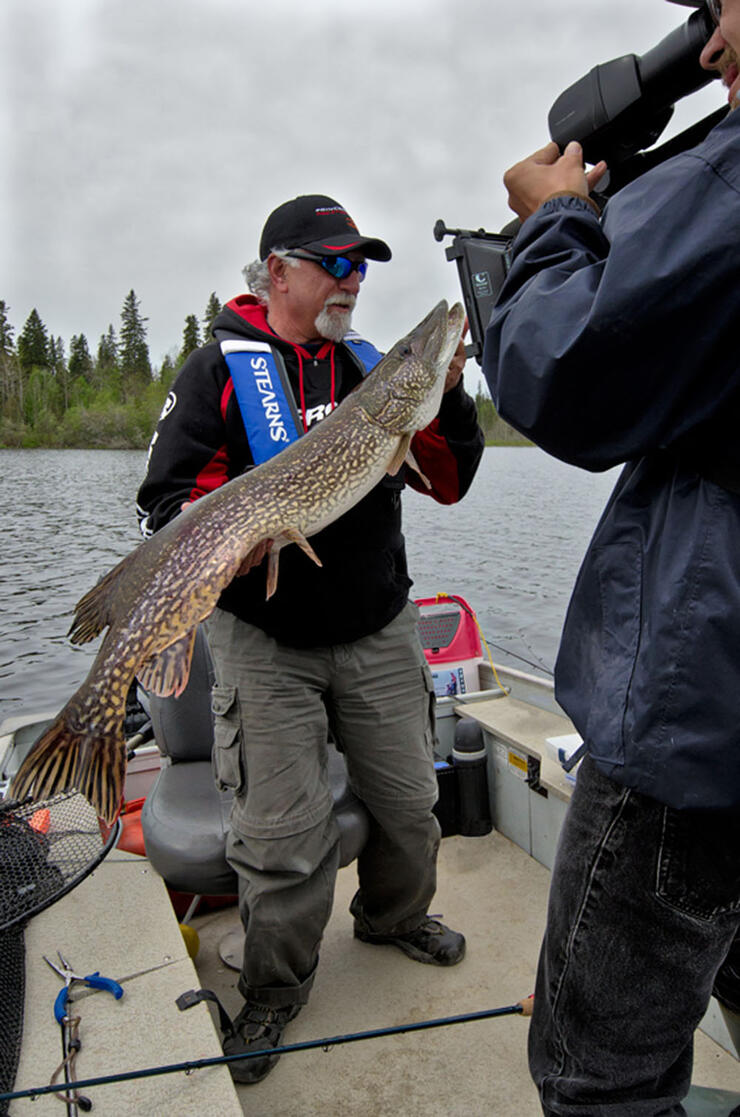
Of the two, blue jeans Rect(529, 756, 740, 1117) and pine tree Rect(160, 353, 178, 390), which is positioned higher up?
pine tree Rect(160, 353, 178, 390)

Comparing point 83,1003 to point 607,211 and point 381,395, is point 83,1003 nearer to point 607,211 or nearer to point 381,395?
point 381,395

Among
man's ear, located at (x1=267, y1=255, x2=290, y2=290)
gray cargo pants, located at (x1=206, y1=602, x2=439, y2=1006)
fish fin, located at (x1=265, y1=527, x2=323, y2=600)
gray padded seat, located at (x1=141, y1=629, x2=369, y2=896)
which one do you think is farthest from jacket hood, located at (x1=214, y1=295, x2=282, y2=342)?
gray padded seat, located at (x1=141, y1=629, x2=369, y2=896)

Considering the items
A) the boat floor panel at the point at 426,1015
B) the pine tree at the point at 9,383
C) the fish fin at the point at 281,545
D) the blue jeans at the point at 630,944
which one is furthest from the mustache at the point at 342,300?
the pine tree at the point at 9,383

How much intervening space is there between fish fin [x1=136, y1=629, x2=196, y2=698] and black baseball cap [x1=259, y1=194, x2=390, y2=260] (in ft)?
5.14

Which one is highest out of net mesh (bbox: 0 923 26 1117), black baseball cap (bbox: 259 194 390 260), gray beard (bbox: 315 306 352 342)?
black baseball cap (bbox: 259 194 390 260)

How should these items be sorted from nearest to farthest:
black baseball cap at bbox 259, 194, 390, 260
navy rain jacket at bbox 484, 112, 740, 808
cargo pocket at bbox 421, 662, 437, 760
A: 1. navy rain jacket at bbox 484, 112, 740, 808
2. black baseball cap at bbox 259, 194, 390, 260
3. cargo pocket at bbox 421, 662, 437, 760

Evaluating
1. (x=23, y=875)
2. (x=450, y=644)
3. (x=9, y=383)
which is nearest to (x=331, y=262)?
(x=23, y=875)

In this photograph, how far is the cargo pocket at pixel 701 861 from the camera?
50.3 inches

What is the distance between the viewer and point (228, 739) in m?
2.73

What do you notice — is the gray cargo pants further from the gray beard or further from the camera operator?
the camera operator

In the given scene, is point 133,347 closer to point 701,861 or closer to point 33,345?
point 33,345

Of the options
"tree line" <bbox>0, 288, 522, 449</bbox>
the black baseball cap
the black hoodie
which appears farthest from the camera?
"tree line" <bbox>0, 288, 522, 449</bbox>

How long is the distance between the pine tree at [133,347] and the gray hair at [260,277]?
77.8 meters

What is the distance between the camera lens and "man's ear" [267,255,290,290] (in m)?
2.98
